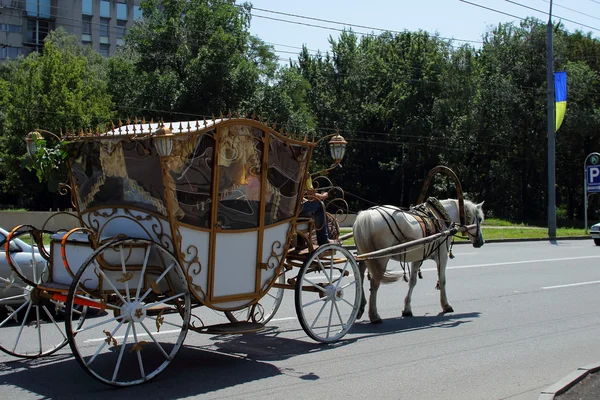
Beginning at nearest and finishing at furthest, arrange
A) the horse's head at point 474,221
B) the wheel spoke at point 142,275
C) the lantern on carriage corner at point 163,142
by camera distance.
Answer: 1. the lantern on carriage corner at point 163,142
2. the wheel spoke at point 142,275
3. the horse's head at point 474,221

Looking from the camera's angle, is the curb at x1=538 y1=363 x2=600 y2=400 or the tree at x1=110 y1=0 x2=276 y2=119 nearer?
the curb at x1=538 y1=363 x2=600 y2=400

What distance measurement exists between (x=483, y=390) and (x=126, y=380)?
3480 millimetres

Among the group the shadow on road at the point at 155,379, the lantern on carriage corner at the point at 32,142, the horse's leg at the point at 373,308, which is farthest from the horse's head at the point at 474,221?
the lantern on carriage corner at the point at 32,142

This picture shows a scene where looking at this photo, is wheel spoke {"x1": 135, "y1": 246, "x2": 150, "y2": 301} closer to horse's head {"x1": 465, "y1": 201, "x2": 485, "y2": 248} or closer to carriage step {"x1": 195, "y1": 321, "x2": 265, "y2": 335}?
carriage step {"x1": 195, "y1": 321, "x2": 265, "y2": 335}

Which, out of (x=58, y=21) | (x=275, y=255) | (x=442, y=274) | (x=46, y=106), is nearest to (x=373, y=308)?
(x=442, y=274)

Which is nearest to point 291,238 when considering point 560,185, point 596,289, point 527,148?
point 596,289

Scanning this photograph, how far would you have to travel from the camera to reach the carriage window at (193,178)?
279 inches

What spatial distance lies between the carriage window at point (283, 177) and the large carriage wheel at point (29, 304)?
8.02ft

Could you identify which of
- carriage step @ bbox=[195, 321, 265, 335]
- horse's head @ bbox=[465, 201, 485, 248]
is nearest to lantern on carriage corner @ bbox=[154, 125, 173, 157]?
carriage step @ bbox=[195, 321, 265, 335]

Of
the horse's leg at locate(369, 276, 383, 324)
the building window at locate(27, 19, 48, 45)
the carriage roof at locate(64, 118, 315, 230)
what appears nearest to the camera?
the carriage roof at locate(64, 118, 315, 230)

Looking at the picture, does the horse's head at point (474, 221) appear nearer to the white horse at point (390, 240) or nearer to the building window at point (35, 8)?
the white horse at point (390, 240)

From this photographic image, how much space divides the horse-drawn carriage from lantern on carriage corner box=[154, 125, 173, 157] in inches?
0.4

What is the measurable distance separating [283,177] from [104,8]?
77.9 metres

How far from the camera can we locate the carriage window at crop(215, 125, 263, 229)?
7.50m
